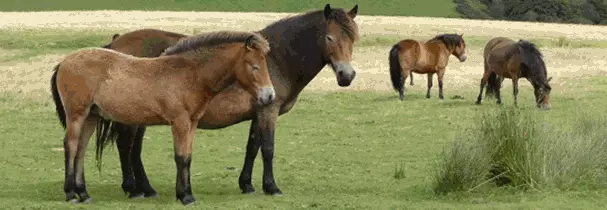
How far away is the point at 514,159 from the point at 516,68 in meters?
12.3

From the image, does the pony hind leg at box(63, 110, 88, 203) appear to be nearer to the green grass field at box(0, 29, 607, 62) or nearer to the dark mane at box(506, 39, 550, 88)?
the dark mane at box(506, 39, 550, 88)

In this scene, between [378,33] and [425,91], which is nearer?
A: [425,91]

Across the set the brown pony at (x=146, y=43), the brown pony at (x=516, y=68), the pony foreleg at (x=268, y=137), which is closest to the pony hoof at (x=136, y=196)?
the pony foreleg at (x=268, y=137)

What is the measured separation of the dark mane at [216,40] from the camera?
1101 centimetres

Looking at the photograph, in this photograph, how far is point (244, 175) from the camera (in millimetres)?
12445

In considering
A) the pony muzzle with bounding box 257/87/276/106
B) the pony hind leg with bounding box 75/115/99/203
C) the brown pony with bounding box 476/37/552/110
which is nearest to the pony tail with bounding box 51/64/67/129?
Answer: the pony hind leg with bounding box 75/115/99/203

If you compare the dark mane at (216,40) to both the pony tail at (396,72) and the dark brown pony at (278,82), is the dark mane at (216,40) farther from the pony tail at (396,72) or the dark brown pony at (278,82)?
the pony tail at (396,72)

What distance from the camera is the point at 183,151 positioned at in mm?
11047

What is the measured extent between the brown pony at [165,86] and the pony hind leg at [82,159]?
0.01m

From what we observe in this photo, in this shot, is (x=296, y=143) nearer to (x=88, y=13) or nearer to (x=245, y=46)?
(x=245, y=46)

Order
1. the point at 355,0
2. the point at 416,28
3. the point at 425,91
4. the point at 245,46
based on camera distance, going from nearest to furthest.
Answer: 1. the point at 245,46
2. the point at 425,91
3. the point at 416,28
4. the point at 355,0

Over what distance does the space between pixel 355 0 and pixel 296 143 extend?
7225cm

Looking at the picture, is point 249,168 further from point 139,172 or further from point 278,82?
point 139,172

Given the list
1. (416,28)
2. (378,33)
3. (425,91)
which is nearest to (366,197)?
(425,91)
